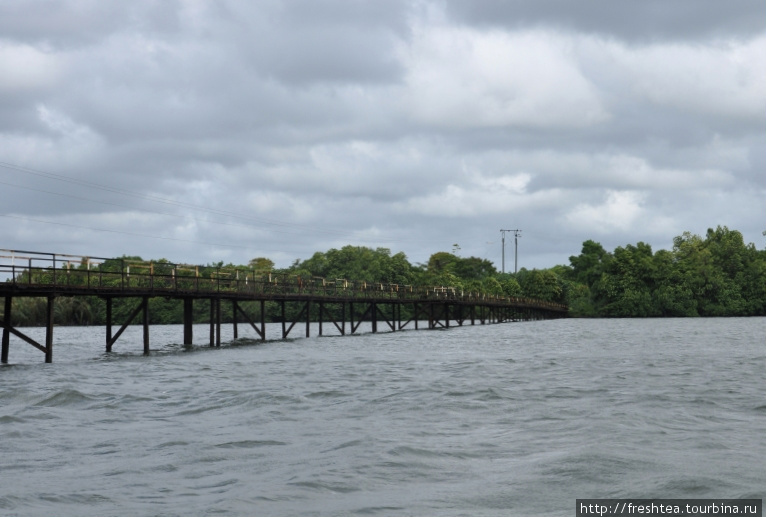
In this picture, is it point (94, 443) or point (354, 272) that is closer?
point (94, 443)

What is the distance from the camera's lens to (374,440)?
15789 mm

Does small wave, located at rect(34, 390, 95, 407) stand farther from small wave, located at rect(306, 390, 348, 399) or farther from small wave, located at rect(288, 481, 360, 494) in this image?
small wave, located at rect(288, 481, 360, 494)

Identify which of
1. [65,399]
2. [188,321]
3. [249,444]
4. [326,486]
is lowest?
[326,486]

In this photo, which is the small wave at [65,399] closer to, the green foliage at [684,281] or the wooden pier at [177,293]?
the wooden pier at [177,293]

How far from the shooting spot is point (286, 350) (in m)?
45.3

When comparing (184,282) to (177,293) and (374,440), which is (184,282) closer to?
(177,293)

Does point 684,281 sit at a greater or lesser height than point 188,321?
greater

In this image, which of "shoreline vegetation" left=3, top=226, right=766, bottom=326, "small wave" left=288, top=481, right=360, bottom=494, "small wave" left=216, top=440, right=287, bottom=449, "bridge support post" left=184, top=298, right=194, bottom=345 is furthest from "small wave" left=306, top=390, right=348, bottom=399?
"shoreline vegetation" left=3, top=226, right=766, bottom=326

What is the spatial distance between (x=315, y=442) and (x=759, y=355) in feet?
92.9

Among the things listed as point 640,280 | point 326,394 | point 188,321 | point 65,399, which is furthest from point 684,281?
point 65,399

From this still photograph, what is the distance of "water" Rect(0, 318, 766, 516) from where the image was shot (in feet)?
38.5

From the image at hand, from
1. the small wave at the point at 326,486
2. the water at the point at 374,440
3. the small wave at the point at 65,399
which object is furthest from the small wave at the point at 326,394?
the small wave at the point at 326,486

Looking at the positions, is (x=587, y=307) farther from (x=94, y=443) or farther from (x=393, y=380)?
(x=94, y=443)

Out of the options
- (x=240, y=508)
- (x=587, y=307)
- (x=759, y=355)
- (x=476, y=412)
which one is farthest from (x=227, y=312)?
(x=240, y=508)
